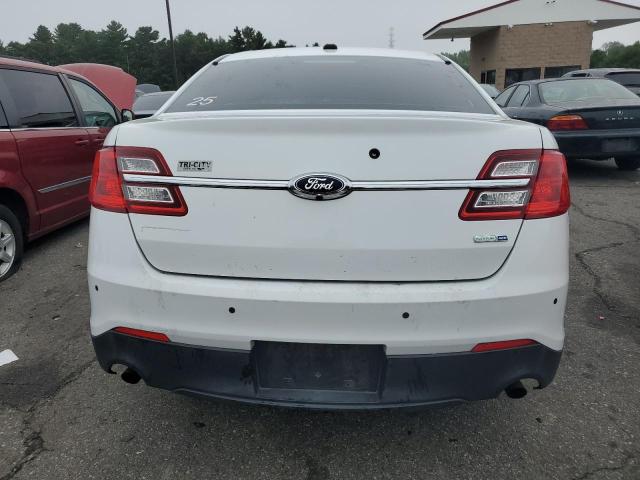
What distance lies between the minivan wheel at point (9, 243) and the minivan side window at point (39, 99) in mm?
768

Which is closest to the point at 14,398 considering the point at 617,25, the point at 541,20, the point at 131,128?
the point at 131,128

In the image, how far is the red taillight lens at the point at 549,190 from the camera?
1.71 meters

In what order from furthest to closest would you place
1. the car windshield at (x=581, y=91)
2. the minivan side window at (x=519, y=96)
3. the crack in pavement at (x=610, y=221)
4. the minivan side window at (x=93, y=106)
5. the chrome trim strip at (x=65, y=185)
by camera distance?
the minivan side window at (x=519, y=96), the car windshield at (x=581, y=91), the minivan side window at (x=93, y=106), the crack in pavement at (x=610, y=221), the chrome trim strip at (x=65, y=185)

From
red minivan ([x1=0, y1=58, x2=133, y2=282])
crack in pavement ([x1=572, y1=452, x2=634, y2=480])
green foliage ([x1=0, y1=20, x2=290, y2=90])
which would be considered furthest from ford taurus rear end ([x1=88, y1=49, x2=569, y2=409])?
green foliage ([x1=0, y1=20, x2=290, y2=90])

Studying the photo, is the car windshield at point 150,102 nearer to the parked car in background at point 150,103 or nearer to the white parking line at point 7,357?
the parked car in background at point 150,103

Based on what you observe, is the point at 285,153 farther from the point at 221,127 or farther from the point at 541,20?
the point at 541,20

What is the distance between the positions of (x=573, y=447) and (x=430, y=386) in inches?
32.8

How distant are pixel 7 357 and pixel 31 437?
87 centimetres

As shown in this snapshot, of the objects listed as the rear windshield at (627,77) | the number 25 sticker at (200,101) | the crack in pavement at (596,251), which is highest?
the number 25 sticker at (200,101)

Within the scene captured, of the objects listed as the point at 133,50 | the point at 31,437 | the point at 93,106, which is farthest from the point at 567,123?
the point at 133,50

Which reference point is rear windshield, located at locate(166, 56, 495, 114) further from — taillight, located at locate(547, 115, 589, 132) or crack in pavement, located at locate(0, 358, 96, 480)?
taillight, located at locate(547, 115, 589, 132)

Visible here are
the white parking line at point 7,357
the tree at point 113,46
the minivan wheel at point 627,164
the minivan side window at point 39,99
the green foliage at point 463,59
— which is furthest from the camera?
the tree at point 113,46

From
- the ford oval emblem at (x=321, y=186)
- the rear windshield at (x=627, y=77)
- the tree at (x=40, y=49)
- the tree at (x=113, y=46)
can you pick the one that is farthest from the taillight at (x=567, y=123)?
the tree at (x=40, y=49)

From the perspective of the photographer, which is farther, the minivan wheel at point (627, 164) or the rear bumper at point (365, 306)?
the minivan wheel at point (627, 164)
